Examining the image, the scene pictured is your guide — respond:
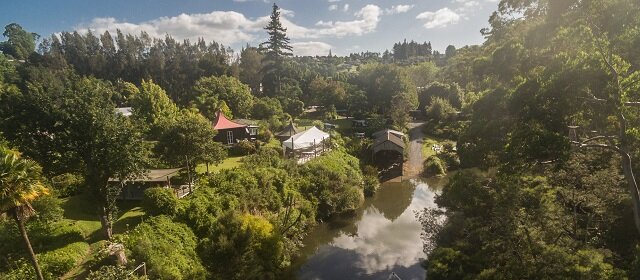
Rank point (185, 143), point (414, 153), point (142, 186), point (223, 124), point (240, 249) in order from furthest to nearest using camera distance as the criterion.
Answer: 1. point (414, 153)
2. point (223, 124)
3. point (185, 143)
4. point (142, 186)
5. point (240, 249)

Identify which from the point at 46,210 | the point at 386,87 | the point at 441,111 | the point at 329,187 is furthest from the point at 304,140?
the point at 441,111

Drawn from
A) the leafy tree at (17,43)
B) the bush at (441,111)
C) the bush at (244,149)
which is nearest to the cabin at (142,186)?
the bush at (244,149)

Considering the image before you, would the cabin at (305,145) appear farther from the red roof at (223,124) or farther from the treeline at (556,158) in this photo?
the treeline at (556,158)

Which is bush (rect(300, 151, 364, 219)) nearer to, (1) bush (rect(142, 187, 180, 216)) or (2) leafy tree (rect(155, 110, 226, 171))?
(2) leafy tree (rect(155, 110, 226, 171))

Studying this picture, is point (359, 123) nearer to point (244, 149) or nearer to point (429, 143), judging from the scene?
point (429, 143)

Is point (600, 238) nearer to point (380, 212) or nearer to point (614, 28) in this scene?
point (614, 28)
